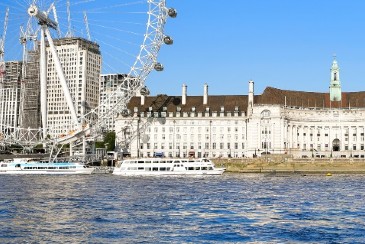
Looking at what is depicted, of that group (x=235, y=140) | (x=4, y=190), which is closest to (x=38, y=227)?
(x=4, y=190)

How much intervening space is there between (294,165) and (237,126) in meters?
26.8

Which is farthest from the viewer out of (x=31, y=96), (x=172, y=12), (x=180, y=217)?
(x=31, y=96)

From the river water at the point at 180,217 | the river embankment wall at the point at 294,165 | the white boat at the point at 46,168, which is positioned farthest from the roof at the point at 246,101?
the river water at the point at 180,217

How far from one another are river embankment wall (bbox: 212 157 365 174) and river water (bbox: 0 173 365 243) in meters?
51.8

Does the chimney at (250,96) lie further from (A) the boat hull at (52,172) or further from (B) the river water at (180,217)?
(B) the river water at (180,217)

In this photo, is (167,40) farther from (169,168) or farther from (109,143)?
(109,143)

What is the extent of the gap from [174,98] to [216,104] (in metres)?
9.88

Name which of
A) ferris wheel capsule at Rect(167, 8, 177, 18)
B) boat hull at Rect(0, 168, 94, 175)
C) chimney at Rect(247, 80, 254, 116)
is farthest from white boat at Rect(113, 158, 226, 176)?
chimney at Rect(247, 80, 254, 116)

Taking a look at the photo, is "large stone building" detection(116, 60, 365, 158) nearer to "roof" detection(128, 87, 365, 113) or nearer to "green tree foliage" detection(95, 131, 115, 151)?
"roof" detection(128, 87, 365, 113)

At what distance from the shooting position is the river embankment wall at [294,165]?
350 ft

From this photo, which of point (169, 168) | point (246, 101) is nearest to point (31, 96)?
point (246, 101)

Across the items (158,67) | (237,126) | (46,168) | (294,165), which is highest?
(158,67)

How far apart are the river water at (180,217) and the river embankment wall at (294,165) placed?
51.8 m

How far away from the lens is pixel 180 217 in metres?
37.6
